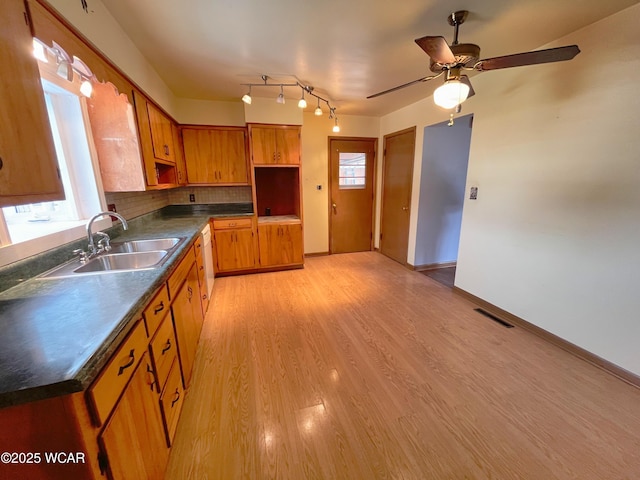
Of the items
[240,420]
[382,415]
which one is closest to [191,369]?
[240,420]

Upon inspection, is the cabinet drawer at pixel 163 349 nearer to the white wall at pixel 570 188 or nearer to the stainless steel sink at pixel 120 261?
the stainless steel sink at pixel 120 261

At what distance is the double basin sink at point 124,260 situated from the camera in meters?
1.43

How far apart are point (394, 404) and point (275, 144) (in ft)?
10.6

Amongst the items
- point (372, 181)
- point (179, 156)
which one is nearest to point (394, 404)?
point (179, 156)

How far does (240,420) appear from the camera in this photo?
1524 mm

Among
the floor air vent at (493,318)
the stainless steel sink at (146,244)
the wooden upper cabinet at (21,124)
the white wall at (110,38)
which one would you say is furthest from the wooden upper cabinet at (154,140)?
the floor air vent at (493,318)

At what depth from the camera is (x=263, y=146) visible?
3492 millimetres

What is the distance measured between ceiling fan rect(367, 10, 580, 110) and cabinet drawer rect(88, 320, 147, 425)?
6.47ft

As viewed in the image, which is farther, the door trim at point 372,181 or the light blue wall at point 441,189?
the door trim at point 372,181

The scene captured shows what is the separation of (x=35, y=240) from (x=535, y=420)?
300cm

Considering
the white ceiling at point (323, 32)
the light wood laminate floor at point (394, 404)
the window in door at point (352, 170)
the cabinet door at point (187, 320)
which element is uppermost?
the white ceiling at point (323, 32)

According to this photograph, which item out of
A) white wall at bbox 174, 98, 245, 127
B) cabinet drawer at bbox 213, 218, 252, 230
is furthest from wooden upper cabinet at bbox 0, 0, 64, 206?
white wall at bbox 174, 98, 245, 127

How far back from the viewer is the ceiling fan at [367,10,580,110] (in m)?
1.46

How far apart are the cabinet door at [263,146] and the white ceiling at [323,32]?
2.31 ft
